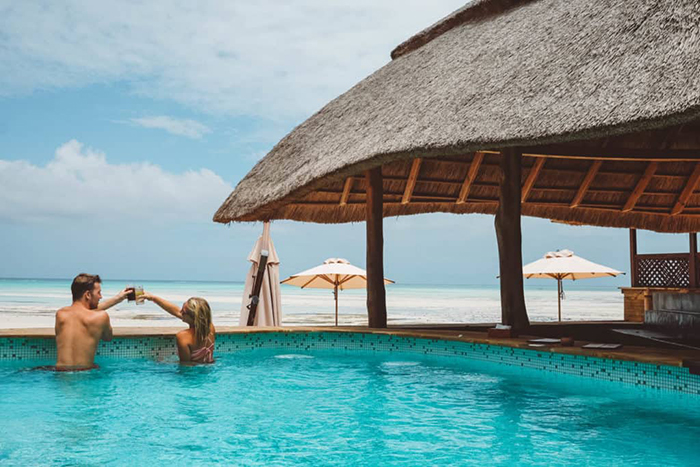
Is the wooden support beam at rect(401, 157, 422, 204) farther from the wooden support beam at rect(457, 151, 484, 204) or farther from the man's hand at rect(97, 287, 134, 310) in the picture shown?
the man's hand at rect(97, 287, 134, 310)

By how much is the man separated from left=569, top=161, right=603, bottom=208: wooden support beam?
6.21 meters

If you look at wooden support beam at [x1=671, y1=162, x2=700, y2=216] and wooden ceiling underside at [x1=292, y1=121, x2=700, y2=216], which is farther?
wooden support beam at [x1=671, y1=162, x2=700, y2=216]

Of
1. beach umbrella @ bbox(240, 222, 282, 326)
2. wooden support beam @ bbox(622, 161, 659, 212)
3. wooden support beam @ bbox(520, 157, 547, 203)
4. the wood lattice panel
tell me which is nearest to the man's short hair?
beach umbrella @ bbox(240, 222, 282, 326)

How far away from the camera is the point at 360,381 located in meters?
5.38

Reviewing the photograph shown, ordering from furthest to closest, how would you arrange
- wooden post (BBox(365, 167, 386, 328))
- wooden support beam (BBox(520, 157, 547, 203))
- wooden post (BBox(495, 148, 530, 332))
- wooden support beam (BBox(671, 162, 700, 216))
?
wooden support beam (BBox(671, 162, 700, 216)) → wooden support beam (BBox(520, 157, 547, 203)) → wooden post (BBox(365, 167, 386, 328)) → wooden post (BBox(495, 148, 530, 332))

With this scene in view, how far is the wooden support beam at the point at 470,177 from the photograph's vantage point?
7.96 metres

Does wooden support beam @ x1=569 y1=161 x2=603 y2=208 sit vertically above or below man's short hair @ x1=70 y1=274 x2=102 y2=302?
above

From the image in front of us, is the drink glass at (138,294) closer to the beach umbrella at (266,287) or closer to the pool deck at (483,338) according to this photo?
the pool deck at (483,338)

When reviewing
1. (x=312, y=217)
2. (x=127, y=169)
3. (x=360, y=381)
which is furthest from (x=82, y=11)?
(x=127, y=169)

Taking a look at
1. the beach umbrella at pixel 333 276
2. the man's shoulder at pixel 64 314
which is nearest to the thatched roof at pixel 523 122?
the beach umbrella at pixel 333 276

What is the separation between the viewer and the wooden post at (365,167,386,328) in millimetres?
7148

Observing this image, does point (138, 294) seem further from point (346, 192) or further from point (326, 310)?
point (326, 310)

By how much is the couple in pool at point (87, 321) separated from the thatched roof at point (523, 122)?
2.04 m

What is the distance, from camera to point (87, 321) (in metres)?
4.86
